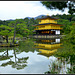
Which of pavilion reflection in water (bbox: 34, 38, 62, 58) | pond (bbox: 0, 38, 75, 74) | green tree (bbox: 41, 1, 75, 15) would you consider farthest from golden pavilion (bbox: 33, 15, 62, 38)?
green tree (bbox: 41, 1, 75, 15)

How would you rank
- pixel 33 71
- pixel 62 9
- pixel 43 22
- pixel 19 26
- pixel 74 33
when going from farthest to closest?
pixel 43 22 → pixel 19 26 → pixel 74 33 → pixel 62 9 → pixel 33 71

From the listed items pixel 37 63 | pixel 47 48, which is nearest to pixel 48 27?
pixel 47 48

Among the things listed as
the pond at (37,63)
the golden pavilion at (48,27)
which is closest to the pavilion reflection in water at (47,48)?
the pond at (37,63)

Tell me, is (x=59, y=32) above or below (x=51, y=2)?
below

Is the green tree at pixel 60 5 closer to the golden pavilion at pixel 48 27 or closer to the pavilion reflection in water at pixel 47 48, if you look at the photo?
the pavilion reflection in water at pixel 47 48

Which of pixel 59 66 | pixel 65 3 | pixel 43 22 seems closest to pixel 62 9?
pixel 65 3

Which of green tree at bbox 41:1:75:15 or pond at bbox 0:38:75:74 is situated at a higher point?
green tree at bbox 41:1:75:15

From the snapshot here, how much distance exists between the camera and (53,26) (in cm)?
2623

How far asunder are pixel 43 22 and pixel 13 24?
13.9 meters

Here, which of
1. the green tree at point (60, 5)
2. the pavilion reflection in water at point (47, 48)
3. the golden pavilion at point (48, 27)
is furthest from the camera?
the golden pavilion at point (48, 27)

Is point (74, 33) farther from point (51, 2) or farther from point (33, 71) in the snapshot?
point (33, 71)

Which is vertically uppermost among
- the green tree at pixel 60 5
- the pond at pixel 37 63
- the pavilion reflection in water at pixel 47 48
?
the green tree at pixel 60 5

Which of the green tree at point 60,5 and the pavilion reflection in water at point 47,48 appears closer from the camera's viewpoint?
the green tree at point 60,5

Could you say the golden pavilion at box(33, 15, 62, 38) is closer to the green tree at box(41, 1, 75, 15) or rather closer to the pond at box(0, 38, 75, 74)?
the pond at box(0, 38, 75, 74)
